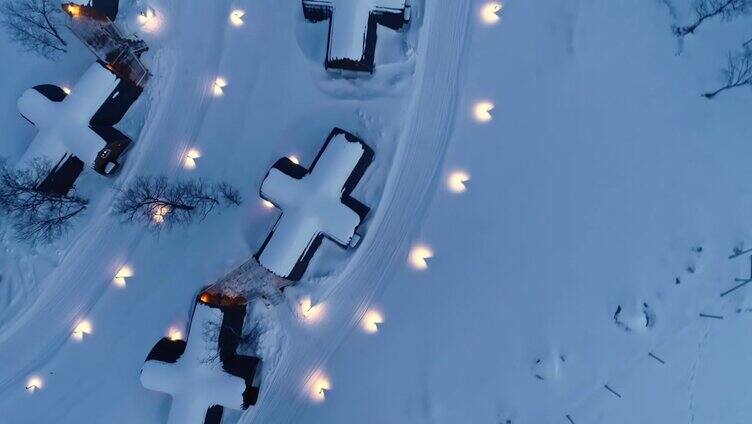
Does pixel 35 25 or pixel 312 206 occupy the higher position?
pixel 35 25

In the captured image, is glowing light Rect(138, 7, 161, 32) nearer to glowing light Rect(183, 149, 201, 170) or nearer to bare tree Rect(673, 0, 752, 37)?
glowing light Rect(183, 149, 201, 170)

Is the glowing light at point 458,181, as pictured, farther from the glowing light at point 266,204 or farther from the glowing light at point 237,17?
the glowing light at point 237,17

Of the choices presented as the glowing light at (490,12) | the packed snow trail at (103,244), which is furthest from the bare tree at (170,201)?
the glowing light at (490,12)

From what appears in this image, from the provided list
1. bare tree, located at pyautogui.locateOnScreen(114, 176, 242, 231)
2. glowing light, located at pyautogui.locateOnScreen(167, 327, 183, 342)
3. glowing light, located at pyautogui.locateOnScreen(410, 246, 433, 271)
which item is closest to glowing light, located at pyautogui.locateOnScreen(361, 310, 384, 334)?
glowing light, located at pyautogui.locateOnScreen(410, 246, 433, 271)

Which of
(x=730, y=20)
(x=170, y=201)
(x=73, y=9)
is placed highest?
(x=730, y=20)

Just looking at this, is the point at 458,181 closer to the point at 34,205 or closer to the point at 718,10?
the point at 718,10

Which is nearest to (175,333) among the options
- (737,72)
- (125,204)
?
(125,204)

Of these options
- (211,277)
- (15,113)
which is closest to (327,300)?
(211,277)
